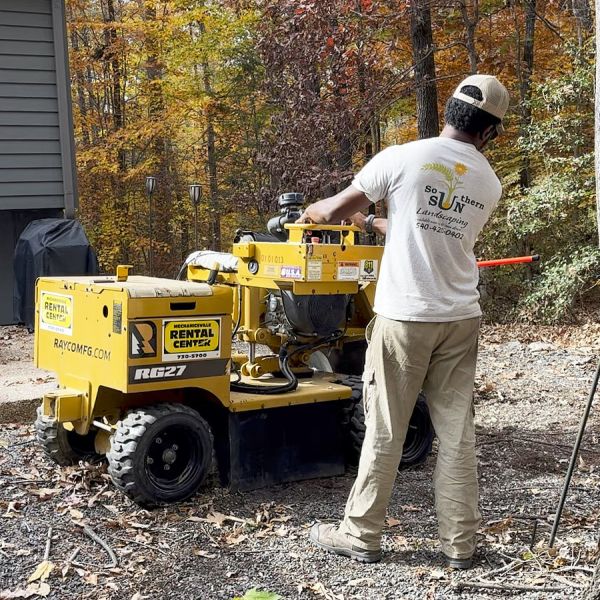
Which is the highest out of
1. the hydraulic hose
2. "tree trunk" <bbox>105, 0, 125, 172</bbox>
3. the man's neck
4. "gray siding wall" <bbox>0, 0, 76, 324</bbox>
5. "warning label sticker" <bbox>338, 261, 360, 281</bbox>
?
"tree trunk" <bbox>105, 0, 125, 172</bbox>

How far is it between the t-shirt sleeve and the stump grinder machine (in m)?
1.08

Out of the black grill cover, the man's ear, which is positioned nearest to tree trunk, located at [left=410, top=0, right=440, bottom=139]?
the black grill cover

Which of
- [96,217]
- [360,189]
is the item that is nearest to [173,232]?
[96,217]

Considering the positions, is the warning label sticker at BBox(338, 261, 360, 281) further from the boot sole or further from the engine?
the boot sole

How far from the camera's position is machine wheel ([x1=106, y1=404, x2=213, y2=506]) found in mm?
4141

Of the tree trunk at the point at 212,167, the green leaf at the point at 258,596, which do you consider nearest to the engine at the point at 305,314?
the green leaf at the point at 258,596

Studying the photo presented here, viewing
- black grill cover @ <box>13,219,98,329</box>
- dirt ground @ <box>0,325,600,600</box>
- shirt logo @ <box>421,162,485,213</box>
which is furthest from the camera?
black grill cover @ <box>13,219,98,329</box>

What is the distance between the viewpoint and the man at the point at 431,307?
348cm

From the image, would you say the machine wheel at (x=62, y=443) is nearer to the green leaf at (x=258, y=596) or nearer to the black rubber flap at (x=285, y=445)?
the black rubber flap at (x=285, y=445)

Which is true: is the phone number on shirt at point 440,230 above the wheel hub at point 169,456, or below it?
above

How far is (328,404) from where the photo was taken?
485 cm

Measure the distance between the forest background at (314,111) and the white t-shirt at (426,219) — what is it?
23.9 ft

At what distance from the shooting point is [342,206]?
140 inches

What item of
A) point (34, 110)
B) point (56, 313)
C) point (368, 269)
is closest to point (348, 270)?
point (368, 269)
